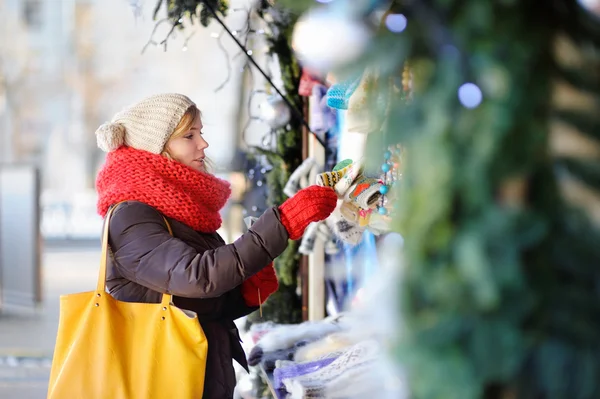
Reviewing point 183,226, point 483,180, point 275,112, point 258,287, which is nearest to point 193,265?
point 183,226

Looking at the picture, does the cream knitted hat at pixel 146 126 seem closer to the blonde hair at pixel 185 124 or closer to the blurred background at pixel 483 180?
the blonde hair at pixel 185 124

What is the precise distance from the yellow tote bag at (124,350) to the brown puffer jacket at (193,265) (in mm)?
63

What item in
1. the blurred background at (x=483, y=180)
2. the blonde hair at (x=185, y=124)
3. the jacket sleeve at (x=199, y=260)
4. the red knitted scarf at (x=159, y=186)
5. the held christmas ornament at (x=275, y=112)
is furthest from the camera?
the held christmas ornament at (x=275, y=112)

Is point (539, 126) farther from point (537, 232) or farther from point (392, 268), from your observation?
point (392, 268)

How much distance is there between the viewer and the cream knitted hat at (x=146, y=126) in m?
2.28

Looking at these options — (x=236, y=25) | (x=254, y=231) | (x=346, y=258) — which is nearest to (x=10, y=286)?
(x=236, y=25)

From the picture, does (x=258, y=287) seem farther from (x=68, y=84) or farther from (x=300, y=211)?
(x=68, y=84)

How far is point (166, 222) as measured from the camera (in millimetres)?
2174

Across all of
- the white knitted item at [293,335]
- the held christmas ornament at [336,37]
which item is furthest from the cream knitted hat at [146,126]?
the held christmas ornament at [336,37]

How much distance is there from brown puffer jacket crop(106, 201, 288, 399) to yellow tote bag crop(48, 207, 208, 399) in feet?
0.21

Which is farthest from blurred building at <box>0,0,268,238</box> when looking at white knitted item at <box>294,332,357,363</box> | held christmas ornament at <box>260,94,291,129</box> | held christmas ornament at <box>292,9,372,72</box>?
held christmas ornament at <box>292,9,372,72</box>

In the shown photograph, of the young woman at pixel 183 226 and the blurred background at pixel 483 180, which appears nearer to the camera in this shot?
the blurred background at pixel 483 180

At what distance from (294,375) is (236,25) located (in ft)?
7.82

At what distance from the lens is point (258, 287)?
2463 millimetres
